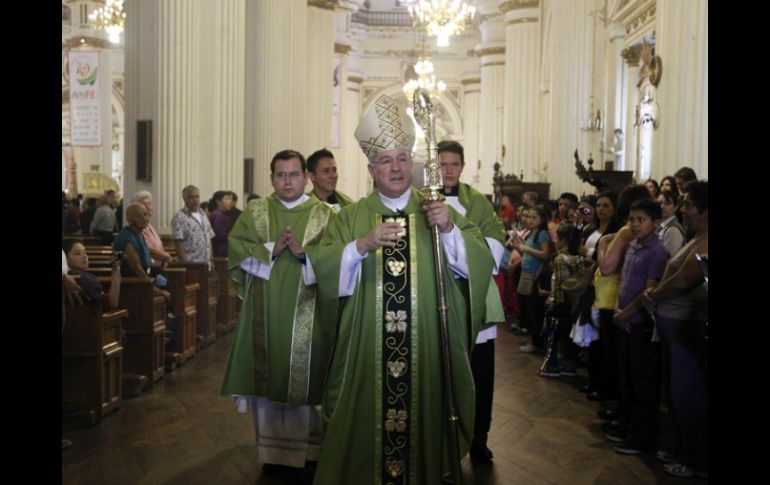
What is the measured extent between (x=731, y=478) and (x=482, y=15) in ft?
94.2

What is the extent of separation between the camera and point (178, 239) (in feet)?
28.6

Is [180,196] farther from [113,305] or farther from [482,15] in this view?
[482,15]

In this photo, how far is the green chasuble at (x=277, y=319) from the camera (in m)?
4.84

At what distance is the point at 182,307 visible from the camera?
26.7 ft

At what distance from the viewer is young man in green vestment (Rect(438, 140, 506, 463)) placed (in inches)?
191

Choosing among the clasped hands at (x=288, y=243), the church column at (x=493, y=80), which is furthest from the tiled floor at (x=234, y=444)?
the church column at (x=493, y=80)

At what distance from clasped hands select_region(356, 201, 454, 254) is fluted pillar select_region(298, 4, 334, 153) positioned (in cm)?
1556

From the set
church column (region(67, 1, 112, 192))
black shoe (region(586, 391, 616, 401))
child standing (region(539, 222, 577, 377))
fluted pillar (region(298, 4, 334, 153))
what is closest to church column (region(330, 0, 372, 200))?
fluted pillar (region(298, 4, 334, 153))

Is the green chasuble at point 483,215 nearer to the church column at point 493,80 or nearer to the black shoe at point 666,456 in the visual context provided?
the black shoe at point 666,456

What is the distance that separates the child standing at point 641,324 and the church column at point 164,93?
18.9ft

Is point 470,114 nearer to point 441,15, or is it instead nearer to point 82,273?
point 441,15

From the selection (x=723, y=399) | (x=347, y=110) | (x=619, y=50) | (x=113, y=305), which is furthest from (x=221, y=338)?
(x=347, y=110)

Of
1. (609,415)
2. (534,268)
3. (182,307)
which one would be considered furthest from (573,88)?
(609,415)

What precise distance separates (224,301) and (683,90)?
607 cm
